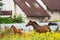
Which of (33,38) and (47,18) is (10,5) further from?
(33,38)

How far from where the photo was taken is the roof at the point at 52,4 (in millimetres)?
40688

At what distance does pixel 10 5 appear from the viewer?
36219mm

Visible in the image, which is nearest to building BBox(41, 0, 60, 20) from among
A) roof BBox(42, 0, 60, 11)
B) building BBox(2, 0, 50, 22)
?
roof BBox(42, 0, 60, 11)

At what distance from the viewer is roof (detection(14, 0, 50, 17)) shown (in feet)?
120

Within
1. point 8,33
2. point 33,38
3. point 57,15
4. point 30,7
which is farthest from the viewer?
point 57,15

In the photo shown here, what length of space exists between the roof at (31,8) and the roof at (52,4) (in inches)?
53.3

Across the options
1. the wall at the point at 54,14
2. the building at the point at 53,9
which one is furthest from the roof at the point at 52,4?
the wall at the point at 54,14

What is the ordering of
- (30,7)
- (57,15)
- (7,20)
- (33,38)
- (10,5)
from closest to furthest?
(33,38) → (7,20) → (10,5) → (30,7) → (57,15)

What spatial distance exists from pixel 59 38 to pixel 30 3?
26.6 m

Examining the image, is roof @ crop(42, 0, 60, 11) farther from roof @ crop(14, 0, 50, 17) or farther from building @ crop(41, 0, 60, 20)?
roof @ crop(14, 0, 50, 17)

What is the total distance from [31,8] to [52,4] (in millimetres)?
→ 4550

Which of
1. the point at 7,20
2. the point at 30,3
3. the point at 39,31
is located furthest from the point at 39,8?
the point at 39,31

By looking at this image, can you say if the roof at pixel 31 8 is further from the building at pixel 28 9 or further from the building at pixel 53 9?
the building at pixel 53 9

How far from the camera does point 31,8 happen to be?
126ft
